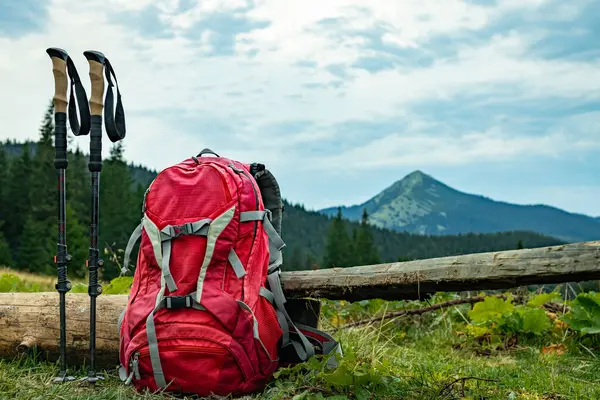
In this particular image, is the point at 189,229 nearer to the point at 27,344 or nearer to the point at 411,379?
the point at 411,379

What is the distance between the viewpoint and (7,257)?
56.7 m

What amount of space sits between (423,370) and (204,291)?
1.76 m

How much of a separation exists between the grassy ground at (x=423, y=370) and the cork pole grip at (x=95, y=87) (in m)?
2.15

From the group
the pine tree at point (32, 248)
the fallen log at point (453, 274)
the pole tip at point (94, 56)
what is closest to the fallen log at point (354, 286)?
the fallen log at point (453, 274)

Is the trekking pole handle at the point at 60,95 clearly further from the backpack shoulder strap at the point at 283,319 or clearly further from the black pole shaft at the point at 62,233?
the backpack shoulder strap at the point at 283,319

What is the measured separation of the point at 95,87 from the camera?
492 centimetres

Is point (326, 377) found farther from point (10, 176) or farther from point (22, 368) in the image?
point (10, 176)

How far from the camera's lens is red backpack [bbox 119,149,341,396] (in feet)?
13.9

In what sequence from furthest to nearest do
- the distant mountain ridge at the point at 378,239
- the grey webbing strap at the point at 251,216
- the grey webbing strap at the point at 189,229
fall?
1. the distant mountain ridge at the point at 378,239
2. the grey webbing strap at the point at 251,216
3. the grey webbing strap at the point at 189,229

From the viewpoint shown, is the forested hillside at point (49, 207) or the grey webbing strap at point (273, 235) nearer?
the grey webbing strap at point (273, 235)

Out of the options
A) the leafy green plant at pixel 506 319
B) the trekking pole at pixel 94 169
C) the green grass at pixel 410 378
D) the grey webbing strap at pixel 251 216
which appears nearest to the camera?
the green grass at pixel 410 378

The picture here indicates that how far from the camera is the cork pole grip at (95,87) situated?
491cm

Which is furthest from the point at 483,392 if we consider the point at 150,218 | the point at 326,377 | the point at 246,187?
the point at 150,218

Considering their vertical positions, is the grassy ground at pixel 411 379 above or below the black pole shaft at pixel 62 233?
below
